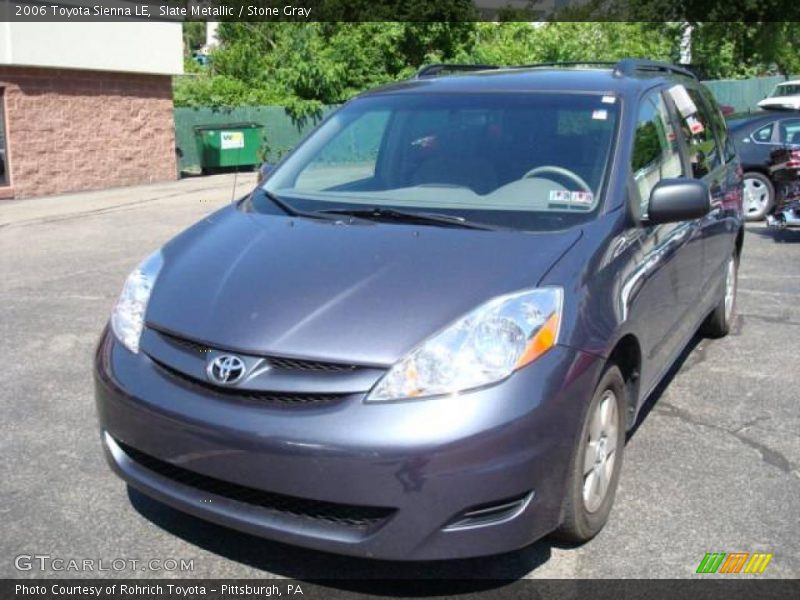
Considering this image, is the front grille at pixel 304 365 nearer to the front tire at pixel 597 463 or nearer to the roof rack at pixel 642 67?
the front tire at pixel 597 463

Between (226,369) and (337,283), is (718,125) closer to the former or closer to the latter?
(337,283)

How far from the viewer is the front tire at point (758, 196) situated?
12.1 metres

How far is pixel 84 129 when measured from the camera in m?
18.1

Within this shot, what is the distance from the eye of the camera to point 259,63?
28.0 metres

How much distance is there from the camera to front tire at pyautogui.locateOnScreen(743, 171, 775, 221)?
39.6 ft

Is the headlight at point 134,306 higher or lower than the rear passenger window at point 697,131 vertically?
lower

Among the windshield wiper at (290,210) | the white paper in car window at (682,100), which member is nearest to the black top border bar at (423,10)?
the white paper in car window at (682,100)

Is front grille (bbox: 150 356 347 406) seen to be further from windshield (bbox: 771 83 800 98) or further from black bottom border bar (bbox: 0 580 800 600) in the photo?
windshield (bbox: 771 83 800 98)

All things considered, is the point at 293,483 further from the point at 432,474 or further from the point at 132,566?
the point at 132,566

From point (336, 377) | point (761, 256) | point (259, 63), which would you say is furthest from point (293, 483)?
point (259, 63)

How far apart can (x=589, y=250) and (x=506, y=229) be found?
0.35 meters

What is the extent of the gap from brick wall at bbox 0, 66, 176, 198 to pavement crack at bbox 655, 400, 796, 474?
14571 mm

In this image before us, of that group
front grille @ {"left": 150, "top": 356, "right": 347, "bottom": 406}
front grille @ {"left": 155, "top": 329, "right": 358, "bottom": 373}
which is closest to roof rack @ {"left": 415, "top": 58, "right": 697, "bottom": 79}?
front grille @ {"left": 155, "top": 329, "right": 358, "bottom": 373}

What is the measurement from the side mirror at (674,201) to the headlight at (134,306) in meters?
2.05
